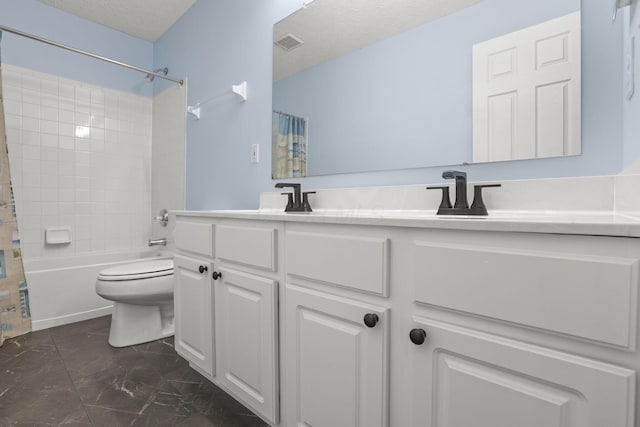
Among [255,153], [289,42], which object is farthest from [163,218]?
[289,42]

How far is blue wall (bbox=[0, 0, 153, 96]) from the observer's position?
7.65ft

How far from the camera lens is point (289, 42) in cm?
170

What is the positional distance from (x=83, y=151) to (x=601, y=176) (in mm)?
3272

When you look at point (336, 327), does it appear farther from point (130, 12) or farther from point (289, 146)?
point (130, 12)

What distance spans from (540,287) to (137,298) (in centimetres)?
205

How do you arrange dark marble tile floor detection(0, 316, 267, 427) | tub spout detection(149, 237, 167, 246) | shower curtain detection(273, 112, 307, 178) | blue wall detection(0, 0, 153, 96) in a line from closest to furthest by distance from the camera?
dark marble tile floor detection(0, 316, 267, 427)
shower curtain detection(273, 112, 307, 178)
blue wall detection(0, 0, 153, 96)
tub spout detection(149, 237, 167, 246)

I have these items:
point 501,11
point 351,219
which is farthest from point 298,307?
point 501,11

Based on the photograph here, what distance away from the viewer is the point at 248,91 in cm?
196

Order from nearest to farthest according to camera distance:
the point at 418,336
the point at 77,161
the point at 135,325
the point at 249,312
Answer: the point at 418,336 < the point at 249,312 < the point at 135,325 < the point at 77,161

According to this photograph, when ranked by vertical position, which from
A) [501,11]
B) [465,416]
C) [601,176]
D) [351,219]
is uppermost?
Result: [501,11]

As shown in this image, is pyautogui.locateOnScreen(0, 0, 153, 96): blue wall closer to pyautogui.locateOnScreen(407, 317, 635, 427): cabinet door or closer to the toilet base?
the toilet base

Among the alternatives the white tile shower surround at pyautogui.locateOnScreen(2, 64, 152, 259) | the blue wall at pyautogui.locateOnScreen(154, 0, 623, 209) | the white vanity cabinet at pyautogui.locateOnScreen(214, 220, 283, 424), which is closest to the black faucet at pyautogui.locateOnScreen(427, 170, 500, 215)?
the blue wall at pyautogui.locateOnScreen(154, 0, 623, 209)

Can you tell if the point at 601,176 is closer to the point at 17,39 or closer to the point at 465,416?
the point at 465,416

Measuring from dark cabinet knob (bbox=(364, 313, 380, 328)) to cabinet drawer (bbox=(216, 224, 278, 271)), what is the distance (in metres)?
0.38
